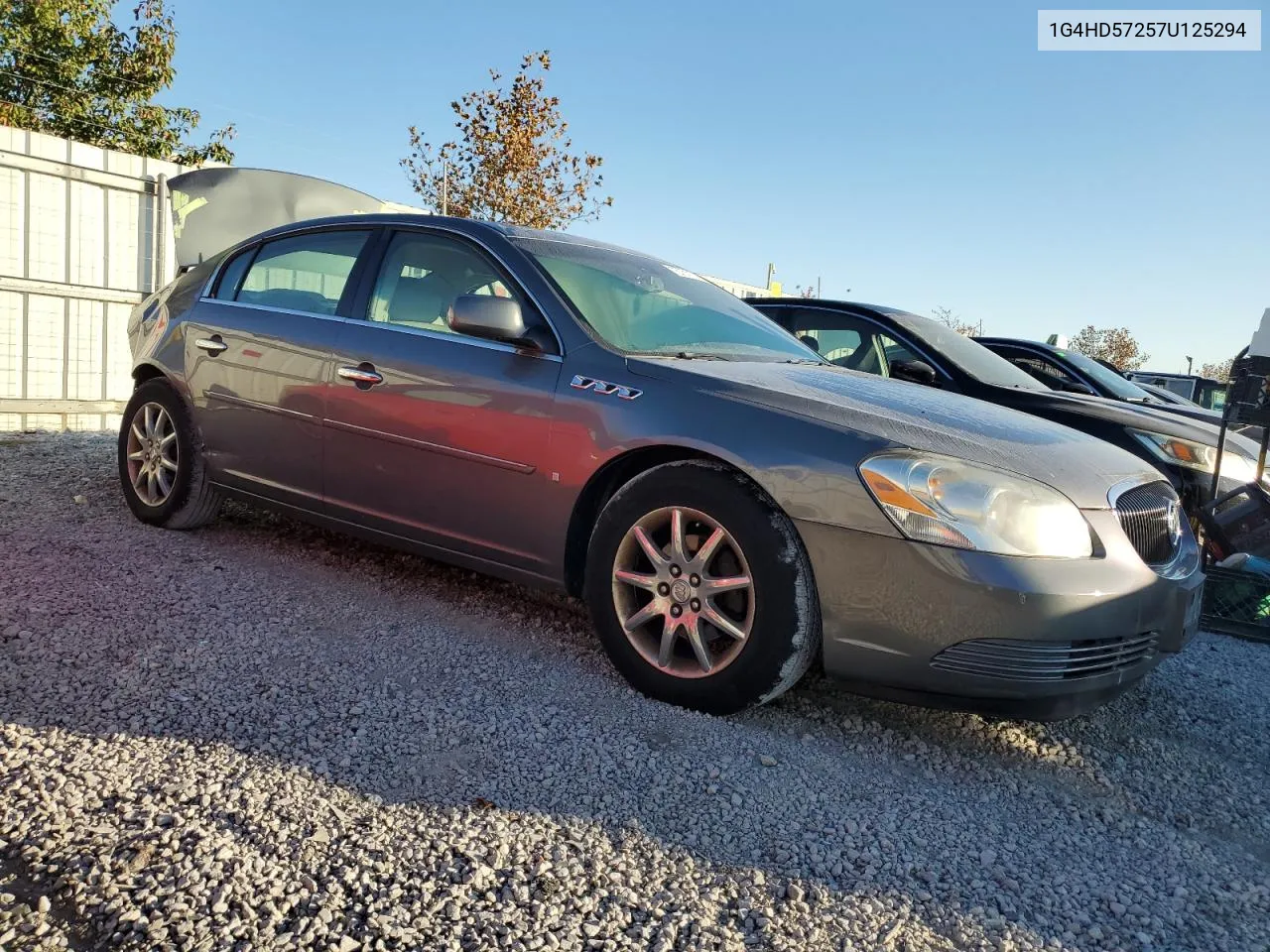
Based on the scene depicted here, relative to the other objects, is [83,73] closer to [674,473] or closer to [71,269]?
[71,269]

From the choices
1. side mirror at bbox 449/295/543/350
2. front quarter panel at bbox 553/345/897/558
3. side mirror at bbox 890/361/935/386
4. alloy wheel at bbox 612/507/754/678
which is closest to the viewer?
front quarter panel at bbox 553/345/897/558

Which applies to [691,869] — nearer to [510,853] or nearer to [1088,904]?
[510,853]

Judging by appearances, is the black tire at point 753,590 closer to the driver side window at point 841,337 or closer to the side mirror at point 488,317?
the side mirror at point 488,317

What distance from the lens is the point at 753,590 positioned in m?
2.79

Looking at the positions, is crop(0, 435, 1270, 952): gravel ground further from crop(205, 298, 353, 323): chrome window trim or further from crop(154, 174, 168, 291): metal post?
crop(154, 174, 168, 291): metal post

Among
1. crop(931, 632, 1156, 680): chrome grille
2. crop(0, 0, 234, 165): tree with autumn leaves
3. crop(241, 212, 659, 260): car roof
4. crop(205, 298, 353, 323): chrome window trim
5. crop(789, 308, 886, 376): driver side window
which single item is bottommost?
crop(931, 632, 1156, 680): chrome grille

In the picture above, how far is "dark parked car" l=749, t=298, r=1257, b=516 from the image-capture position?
5.48 meters

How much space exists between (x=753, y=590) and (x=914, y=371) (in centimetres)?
359

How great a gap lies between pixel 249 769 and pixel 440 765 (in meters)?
0.47

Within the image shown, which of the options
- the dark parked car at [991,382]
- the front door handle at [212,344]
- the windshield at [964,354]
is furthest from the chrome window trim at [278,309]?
the windshield at [964,354]

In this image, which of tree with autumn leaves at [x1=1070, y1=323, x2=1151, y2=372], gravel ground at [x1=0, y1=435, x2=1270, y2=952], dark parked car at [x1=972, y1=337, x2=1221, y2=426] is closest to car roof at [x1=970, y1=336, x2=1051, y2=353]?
dark parked car at [x1=972, y1=337, x2=1221, y2=426]

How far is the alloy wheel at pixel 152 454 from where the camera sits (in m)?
4.61

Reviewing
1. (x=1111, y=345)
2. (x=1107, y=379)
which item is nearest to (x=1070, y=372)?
(x=1107, y=379)

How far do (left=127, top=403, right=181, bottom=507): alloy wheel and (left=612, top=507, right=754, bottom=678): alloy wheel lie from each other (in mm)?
2686
